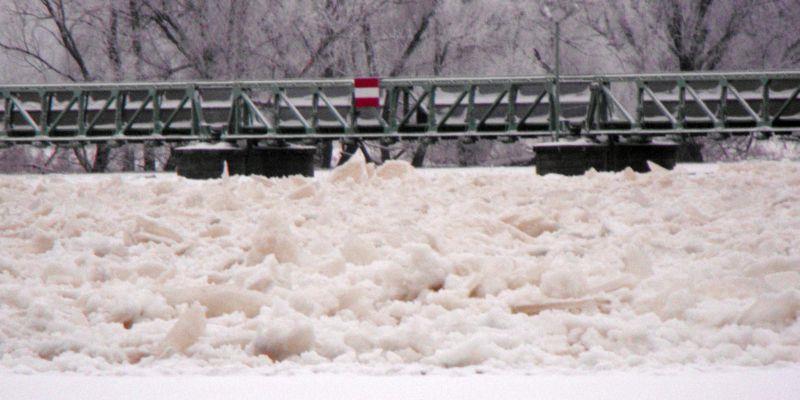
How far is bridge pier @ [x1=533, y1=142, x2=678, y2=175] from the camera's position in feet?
43.4

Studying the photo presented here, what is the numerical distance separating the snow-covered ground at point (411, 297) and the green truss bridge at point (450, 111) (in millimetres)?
8996

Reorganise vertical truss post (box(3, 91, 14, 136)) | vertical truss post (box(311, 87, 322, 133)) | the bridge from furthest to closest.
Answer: vertical truss post (box(3, 91, 14, 136)) < vertical truss post (box(311, 87, 322, 133)) < the bridge

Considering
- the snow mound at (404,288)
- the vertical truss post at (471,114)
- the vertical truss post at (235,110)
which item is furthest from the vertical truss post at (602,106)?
the snow mound at (404,288)

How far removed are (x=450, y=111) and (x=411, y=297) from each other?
1221 centimetres

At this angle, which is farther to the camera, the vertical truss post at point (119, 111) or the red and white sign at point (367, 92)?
the vertical truss post at point (119, 111)

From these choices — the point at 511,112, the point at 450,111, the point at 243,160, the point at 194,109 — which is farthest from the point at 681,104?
the point at 194,109

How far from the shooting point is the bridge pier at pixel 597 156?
13234 mm

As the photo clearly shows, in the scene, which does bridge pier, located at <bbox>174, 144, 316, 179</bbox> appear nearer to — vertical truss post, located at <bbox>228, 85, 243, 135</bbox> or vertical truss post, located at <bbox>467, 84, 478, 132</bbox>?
vertical truss post, located at <bbox>228, 85, 243, 135</bbox>

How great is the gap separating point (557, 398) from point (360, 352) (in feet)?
2.41

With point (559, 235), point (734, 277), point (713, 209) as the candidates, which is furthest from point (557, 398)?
point (713, 209)

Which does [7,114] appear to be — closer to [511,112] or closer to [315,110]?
[315,110]

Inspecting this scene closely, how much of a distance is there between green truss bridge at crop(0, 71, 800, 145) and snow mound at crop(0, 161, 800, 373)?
863cm

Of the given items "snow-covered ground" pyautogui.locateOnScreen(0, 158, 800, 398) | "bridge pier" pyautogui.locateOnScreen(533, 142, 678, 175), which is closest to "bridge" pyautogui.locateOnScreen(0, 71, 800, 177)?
"bridge pier" pyautogui.locateOnScreen(533, 142, 678, 175)

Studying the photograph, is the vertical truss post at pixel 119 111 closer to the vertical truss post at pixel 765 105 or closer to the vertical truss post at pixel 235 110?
the vertical truss post at pixel 235 110
